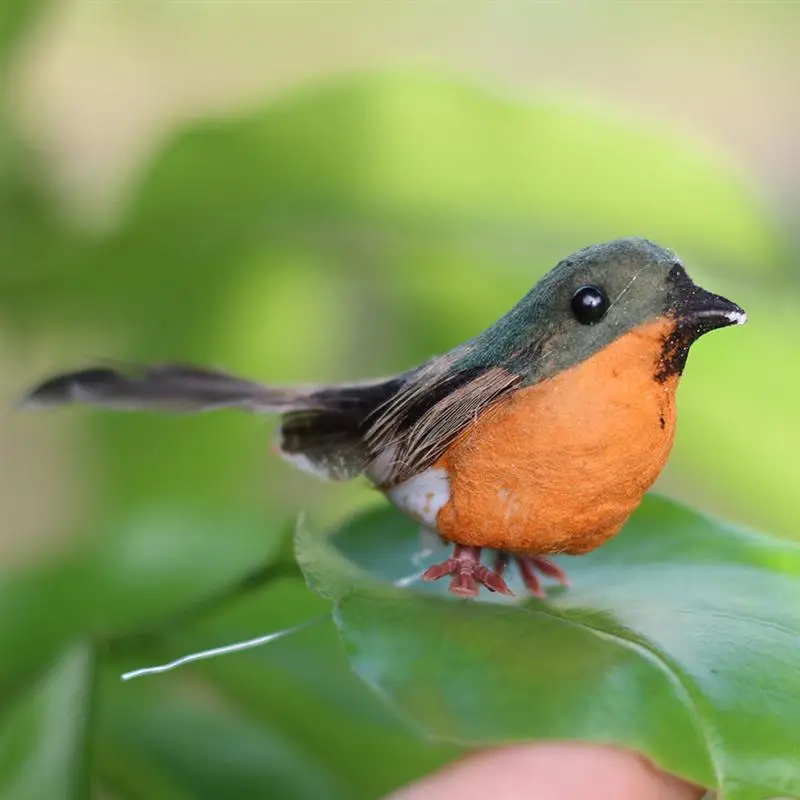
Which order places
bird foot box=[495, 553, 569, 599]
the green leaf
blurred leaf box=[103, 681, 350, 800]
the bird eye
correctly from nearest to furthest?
1. the green leaf
2. the bird eye
3. bird foot box=[495, 553, 569, 599]
4. blurred leaf box=[103, 681, 350, 800]

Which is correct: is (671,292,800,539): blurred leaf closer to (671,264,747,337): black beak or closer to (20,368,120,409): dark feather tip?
(671,264,747,337): black beak

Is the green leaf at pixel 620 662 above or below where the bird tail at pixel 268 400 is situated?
below

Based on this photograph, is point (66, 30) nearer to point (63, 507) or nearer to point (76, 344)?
point (76, 344)

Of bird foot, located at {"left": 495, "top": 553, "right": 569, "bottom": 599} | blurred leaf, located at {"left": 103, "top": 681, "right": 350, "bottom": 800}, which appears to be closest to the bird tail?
bird foot, located at {"left": 495, "top": 553, "right": 569, "bottom": 599}

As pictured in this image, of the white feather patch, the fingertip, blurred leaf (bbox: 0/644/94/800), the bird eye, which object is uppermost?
the bird eye

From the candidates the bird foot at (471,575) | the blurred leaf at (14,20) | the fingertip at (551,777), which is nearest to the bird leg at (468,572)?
the bird foot at (471,575)

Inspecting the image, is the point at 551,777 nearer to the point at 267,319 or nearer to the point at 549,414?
the point at 549,414

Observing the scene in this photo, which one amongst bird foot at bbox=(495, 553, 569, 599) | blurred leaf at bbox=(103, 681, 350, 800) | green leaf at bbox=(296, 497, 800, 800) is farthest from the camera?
blurred leaf at bbox=(103, 681, 350, 800)

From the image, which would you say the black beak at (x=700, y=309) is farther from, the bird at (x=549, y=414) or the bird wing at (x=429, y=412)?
the bird wing at (x=429, y=412)
